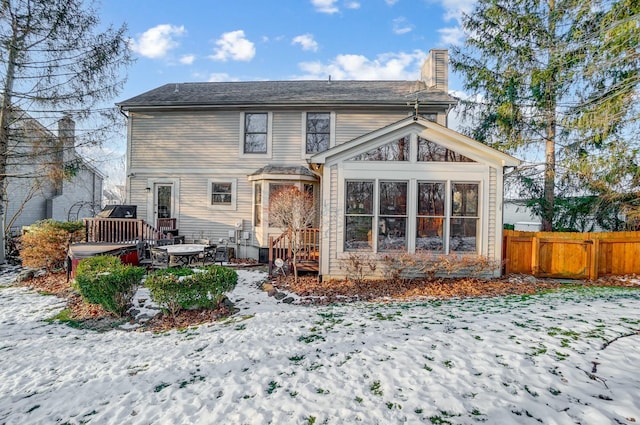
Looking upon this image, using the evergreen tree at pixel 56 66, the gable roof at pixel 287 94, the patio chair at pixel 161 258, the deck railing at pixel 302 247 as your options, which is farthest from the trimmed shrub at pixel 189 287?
the evergreen tree at pixel 56 66

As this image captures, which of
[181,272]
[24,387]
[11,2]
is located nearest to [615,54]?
[181,272]

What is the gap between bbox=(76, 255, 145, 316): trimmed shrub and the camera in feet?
19.7

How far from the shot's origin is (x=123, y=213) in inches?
459

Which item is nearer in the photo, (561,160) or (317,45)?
(561,160)

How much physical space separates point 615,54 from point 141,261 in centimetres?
1323

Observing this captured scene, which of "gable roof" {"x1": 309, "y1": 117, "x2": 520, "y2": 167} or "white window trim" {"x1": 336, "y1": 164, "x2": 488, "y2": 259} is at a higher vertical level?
"gable roof" {"x1": 309, "y1": 117, "x2": 520, "y2": 167}

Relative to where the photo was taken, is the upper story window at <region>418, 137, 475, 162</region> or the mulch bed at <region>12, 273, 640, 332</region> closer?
the mulch bed at <region>12, 273, 640, 332</region>

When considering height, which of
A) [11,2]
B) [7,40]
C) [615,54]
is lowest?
[615,54]

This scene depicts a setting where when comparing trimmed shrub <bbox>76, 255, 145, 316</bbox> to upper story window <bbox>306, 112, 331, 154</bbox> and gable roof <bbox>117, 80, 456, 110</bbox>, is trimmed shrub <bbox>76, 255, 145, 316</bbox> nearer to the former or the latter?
upper story window <bbox>306, 112, 331, 154</bbox>

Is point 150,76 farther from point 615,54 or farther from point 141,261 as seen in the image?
point 615,54

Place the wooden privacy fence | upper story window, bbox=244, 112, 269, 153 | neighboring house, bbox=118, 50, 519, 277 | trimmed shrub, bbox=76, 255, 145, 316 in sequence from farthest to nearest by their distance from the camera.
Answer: upper story window, bbox=244, 112, 269, 153 → neighboring house, bbox=118, 50, 519, 277 → the wooden privacy fence → trimmed shrub, bbox=76, 255, 145, 316

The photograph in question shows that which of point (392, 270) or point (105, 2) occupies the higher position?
point (105, 2)

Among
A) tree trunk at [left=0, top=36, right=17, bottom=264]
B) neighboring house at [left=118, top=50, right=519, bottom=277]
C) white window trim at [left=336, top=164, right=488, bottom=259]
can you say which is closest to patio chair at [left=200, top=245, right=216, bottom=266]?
neighboring house at [left=118, top=50, right=519, bottom=277]

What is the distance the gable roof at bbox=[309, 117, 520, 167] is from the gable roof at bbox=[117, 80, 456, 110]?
4.31m
